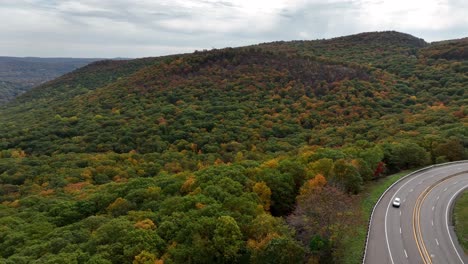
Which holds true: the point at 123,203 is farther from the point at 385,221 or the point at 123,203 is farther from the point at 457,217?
the point at 457,217

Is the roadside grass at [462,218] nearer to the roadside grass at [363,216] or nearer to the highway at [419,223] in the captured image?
the highway at [419,223]

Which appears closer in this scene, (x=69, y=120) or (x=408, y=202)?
(x=408, y=202)

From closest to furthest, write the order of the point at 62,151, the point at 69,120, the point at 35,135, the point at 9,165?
the point at 9,165 → the point at 62,151 → the point at 35,135 → the point at 69,120

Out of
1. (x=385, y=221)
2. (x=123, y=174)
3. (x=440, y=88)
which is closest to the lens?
(x=385, y=221)

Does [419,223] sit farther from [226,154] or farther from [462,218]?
[226,154]

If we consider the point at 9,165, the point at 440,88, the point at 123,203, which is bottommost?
the point at 9,165

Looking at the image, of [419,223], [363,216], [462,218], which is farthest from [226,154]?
[462,218]

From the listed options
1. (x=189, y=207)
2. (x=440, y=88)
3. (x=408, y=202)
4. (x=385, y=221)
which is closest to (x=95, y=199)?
(x=189, y=207)

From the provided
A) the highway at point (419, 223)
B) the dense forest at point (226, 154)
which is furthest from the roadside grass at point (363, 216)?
the dense forest at point (226, 154)
